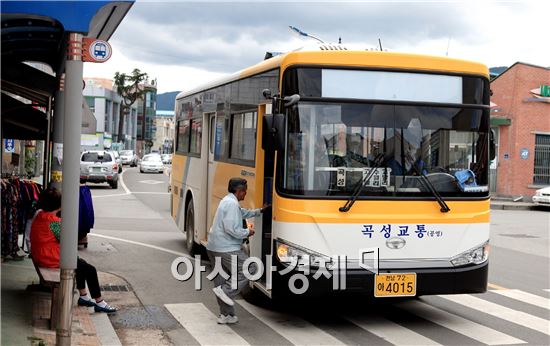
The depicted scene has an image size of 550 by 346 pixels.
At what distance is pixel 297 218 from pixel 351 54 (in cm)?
190

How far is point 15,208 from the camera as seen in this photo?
1061cm

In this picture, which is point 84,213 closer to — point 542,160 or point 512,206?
point 512,206

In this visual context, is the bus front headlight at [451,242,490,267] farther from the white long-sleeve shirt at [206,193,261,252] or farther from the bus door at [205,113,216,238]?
the bus door at [205,113,216,238]

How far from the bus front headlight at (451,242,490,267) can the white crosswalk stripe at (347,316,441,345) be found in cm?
92

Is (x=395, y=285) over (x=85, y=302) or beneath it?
over

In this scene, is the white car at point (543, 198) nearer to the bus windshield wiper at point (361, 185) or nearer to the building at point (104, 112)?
the bus windshield wiper at point (361, 185)

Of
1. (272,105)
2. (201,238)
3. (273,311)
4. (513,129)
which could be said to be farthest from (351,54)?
(513,129)

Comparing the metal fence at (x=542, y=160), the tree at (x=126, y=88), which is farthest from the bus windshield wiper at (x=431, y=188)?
the tree at (x=126, y=88)

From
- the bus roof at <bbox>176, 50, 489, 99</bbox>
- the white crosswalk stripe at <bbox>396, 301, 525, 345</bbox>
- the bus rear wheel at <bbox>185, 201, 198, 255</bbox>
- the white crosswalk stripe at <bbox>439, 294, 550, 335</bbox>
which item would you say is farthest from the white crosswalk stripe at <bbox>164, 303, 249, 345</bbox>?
the bus rear wheel at <bbox>185, 201, 198, 255</bbox>

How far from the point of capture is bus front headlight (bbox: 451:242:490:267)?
7855 millimetres

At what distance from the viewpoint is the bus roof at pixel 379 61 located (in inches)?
300

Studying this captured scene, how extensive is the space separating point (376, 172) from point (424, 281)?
50.7 inches

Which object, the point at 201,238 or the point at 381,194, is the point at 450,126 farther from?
the point at 201,238

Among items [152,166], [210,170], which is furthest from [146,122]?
[210,170]
